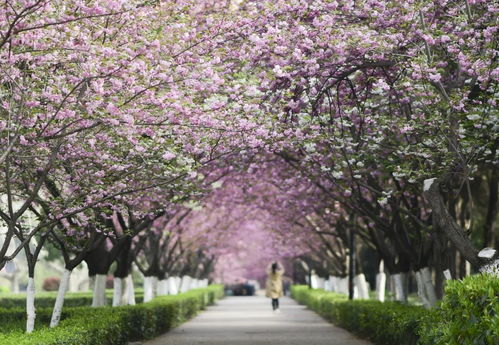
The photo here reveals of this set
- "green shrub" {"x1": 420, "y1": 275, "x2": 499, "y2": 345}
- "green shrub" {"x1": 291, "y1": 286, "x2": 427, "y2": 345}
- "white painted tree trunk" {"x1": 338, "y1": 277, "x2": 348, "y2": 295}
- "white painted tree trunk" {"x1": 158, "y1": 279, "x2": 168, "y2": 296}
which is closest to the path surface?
"green shrub" {"x1": 291, "y1": 286, "x2": 427, "y2": 345}

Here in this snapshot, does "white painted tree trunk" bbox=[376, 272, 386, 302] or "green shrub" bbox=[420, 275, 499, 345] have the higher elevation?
"white painted tree trunk" bbox=[376, 272, 386, 302]

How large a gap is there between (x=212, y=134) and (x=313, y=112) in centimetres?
236

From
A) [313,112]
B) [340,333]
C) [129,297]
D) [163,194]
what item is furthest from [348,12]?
[129,297]

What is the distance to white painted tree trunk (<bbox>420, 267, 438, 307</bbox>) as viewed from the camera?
17156mm

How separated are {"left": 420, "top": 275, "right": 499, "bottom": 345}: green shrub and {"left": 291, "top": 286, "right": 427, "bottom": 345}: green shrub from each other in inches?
115

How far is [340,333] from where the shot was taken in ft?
72.8

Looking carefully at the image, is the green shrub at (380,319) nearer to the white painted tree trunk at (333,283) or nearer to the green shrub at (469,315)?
the green shrub at (469,315)

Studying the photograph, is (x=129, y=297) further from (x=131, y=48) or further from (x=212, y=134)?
(x=131, y=48)

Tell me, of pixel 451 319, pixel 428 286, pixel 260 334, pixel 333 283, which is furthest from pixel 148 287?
pixel 451 319

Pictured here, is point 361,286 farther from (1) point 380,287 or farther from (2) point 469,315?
(2) point 469,315

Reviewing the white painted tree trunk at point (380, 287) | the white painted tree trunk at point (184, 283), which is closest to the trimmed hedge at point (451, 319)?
→ the white painted tree trunk at point (380, 287)

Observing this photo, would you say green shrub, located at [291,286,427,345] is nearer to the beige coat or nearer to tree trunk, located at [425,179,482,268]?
tree trunk, located at [425,179,482,268]

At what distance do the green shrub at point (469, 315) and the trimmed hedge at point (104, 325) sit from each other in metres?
4.71

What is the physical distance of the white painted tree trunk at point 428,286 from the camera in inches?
675
